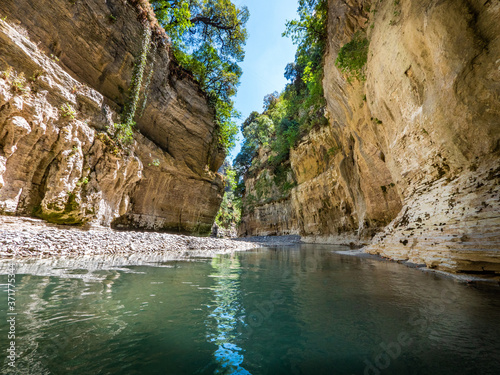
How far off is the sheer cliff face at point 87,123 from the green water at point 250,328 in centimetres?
658

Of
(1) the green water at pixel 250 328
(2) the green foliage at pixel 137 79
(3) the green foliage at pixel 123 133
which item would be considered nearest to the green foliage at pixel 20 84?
(3) the green foliage at pixel 123 133

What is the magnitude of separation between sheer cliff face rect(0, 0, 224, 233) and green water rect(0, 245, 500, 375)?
6.58 metres

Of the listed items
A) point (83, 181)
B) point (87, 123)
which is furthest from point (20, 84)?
point (83, 181)

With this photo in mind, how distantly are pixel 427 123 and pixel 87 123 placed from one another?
13966 mm

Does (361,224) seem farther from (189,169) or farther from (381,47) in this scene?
(189,169)

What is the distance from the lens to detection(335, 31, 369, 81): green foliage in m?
10.7

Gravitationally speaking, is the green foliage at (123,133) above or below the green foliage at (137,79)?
below

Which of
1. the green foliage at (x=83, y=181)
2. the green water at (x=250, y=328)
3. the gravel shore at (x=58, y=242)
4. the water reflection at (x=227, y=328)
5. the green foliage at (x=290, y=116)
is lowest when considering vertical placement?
the water reflection at (x=227, y=328)

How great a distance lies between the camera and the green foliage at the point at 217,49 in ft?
57.1

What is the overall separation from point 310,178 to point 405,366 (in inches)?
900

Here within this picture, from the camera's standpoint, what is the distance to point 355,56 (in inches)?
431

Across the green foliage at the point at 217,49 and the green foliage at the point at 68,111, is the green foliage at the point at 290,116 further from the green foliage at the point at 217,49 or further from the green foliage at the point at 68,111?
the green foliage at the point at 68,111

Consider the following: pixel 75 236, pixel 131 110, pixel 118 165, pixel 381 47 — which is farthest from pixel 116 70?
pixel 381 47

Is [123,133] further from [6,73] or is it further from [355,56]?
[355,56]
